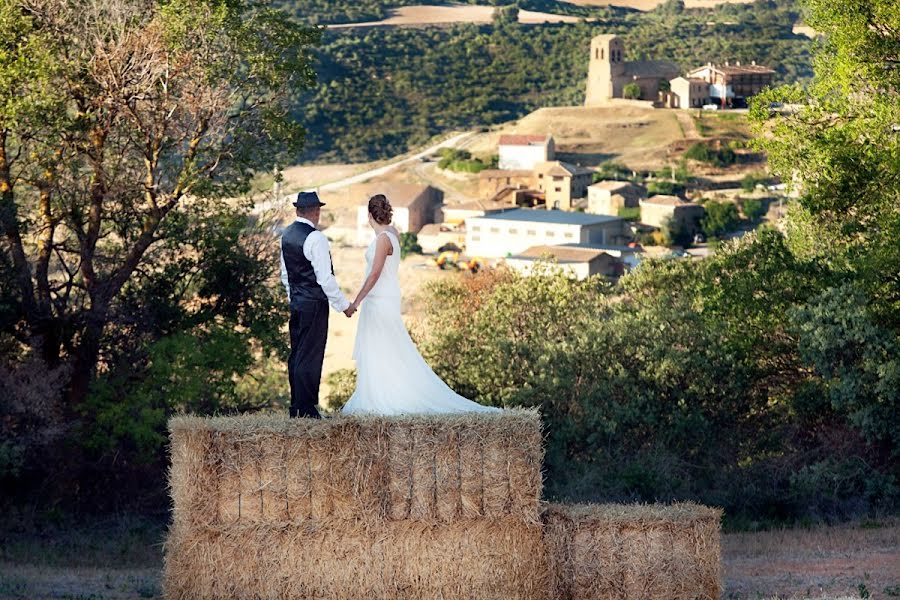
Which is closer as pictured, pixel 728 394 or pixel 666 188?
pixel 728 394

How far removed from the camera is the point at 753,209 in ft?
252

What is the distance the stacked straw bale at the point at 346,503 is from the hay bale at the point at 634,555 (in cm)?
65

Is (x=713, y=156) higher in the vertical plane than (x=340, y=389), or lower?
higher

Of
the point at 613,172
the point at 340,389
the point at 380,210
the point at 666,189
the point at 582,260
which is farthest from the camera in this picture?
the point at 613,172

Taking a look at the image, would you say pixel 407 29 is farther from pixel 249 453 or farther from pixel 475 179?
pixel 249 453

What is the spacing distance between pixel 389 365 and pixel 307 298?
2.45ft

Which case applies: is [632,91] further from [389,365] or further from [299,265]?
[389,365]

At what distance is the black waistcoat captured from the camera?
29.5 feet

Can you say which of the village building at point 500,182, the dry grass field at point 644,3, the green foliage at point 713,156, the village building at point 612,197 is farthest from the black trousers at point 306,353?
the dry grass field at point 644,3

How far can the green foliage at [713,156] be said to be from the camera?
9186 centimetres

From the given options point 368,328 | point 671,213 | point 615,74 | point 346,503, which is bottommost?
point 346,503

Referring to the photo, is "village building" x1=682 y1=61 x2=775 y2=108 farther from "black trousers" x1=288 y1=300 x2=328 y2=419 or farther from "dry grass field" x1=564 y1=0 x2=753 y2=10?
"black trousers" x1=288 y1=300 x2=328 y2=419

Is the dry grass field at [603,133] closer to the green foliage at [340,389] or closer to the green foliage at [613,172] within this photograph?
the green foliage at [613,172]

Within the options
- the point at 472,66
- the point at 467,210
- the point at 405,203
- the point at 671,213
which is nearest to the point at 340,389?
the point at 671,213
